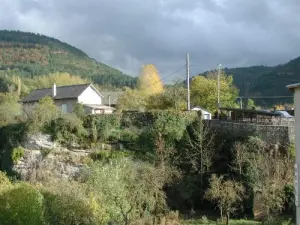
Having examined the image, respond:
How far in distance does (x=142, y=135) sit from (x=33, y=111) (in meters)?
9.22

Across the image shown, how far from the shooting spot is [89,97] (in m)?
54.4

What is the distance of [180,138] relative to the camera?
1396 inches

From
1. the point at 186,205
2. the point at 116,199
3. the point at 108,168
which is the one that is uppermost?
the point at 108,168

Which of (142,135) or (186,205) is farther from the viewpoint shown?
(142,135)

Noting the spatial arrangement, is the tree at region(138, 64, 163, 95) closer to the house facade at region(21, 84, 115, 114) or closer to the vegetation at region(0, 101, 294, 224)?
the house facade at region(21, 84, 115, 114)

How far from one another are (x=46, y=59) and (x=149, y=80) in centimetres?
9354

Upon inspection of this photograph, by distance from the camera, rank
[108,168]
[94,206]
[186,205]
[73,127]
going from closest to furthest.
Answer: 1. [94,206]
2. [108,168]
3. [186,205]
4. [73,127]

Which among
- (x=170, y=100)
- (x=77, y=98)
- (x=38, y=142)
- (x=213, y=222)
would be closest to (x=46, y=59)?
(x=77, y=98)

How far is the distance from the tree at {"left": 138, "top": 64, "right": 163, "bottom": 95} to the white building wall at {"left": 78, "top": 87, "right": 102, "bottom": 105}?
7477 millimetres

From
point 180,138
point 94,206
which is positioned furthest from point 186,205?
point 94,206

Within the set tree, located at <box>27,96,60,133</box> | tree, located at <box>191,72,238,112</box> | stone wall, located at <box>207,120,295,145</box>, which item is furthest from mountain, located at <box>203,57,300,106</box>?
tree, located at <box>27,96,60,133</box>

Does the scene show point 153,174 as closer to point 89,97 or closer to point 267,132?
point 267,132

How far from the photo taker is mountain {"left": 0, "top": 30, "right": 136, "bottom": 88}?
135125 millimetres

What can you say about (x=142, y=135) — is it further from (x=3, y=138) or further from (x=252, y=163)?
(x=3, y=138)
